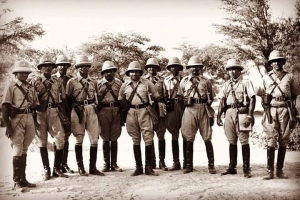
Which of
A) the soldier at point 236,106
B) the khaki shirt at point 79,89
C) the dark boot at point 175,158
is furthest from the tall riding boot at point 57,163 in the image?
the soldier at point 236,106

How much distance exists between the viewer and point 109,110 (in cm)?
660

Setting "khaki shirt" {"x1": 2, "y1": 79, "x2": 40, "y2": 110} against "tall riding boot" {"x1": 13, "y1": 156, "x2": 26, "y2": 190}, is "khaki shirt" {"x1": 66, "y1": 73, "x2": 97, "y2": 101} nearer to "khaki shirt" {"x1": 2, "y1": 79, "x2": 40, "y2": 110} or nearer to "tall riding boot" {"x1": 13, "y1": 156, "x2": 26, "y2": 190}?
"khaki shirt" {"x1": 2, "y1": 79, "x2": 40, "y2": 110}

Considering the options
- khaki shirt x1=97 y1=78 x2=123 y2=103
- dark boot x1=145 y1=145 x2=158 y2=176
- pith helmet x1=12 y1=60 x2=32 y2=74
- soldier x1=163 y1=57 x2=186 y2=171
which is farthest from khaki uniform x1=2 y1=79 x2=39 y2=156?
soldier x1=163 y1=57 x2=186 y2=171

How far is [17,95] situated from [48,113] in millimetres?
815

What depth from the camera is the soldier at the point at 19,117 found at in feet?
17.3

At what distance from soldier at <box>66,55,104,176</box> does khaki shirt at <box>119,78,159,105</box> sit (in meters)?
0.63

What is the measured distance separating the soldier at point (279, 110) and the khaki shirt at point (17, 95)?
409 cm

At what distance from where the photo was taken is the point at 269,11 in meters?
6.57

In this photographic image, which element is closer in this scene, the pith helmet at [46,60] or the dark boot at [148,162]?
the pith helmet at [46,60]

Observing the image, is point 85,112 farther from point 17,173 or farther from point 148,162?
point 17,173

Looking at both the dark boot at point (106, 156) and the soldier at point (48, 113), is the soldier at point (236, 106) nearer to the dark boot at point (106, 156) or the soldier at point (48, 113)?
the dark boot at point (106, 156)

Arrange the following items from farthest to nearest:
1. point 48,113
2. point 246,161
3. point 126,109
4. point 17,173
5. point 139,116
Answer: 1. point 126,109
2. point 139,116
3. point 48,113
4. point 246,161
5. point 17,173

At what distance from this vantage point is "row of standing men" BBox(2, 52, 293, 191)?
5.65 meters

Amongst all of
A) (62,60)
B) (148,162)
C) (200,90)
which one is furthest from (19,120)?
(200,90)
